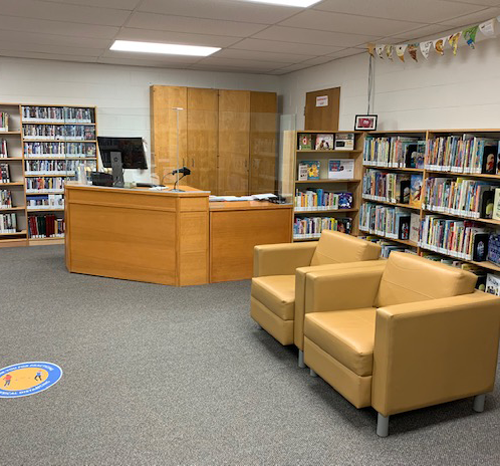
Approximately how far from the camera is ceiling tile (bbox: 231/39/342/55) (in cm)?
569

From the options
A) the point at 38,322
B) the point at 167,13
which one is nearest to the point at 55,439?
the point at 38,322

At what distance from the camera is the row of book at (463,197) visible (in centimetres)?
437

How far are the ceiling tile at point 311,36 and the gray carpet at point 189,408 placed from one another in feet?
9.43

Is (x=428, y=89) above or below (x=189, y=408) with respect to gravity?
above

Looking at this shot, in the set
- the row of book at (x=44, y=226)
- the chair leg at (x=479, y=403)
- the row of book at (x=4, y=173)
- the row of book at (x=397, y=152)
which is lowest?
the chair leg at (x=479, y=403)

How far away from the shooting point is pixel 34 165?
23.3ft

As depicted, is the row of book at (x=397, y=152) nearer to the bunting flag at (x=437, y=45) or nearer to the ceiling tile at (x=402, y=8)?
the bunting flag at (x=437, y=45)

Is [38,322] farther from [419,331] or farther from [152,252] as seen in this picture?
[419,331]

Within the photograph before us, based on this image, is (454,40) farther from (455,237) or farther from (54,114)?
(54,114)

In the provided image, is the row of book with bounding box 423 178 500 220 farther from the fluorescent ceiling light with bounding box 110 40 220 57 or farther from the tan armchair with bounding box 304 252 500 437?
the fluorescent ceiling light with bounding box 110 40 220 57

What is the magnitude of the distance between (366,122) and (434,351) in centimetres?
372

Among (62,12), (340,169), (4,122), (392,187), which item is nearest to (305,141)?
(340,169)

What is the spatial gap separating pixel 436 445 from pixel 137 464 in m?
1.52

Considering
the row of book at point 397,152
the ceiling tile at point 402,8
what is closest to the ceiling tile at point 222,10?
the ceiling tile at point 402,8
